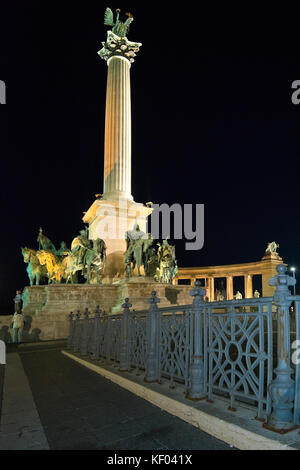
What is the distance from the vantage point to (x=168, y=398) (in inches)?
184

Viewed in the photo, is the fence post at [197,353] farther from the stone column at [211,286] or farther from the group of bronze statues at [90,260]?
the stone column at [211,286]

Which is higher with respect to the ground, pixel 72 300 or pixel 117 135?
pixel 117 135

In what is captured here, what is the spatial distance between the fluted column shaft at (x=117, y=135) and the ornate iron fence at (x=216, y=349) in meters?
20.5

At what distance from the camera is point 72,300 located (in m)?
19.8

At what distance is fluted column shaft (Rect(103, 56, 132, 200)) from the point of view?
28.2 meters

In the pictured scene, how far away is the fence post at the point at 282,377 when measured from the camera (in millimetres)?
3229

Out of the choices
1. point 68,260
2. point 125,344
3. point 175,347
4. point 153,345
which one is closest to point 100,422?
point 175,347

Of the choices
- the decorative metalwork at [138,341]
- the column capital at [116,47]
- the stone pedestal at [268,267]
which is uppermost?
the column capital at [116,47]

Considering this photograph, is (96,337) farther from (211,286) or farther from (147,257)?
(211,286)

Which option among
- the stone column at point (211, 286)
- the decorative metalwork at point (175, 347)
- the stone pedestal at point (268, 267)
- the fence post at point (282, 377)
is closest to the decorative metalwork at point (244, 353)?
the fence post at point (282, 377)

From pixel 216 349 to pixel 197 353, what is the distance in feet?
1.45
